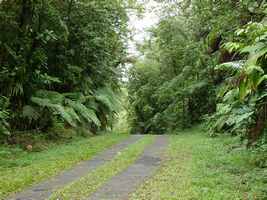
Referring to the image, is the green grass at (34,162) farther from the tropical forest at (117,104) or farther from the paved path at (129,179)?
the paved path at (129,179)

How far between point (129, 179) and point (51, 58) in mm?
7530

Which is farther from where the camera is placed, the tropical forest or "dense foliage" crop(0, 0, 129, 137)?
"dense foliage" crop(0, 0, 129, 137)

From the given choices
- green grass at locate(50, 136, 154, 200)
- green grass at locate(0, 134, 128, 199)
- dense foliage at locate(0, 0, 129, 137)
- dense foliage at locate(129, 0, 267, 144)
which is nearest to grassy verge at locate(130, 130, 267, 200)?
dense foliage at locate(129, 0, 267, 144)

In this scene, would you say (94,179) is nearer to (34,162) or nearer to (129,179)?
(129,179)

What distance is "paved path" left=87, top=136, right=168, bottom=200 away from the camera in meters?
5.17

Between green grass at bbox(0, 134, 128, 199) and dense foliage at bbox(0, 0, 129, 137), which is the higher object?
dense foliage at bbox(0, 0, 129, 137)

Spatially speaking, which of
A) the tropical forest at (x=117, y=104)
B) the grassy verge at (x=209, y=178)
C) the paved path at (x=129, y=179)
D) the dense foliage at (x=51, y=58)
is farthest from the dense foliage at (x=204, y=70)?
the dense foliage at (x=51, y=58)

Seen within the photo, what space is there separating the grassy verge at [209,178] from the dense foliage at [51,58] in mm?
3786

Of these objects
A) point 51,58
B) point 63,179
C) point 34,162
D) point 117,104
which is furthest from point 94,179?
point 117,104

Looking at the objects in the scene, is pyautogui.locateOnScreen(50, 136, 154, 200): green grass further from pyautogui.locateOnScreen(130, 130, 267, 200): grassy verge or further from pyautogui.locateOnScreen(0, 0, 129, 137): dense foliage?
pyautogui.locateOnScreen(0, 0, 129, 137): dense foliage

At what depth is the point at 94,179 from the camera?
6141 mm

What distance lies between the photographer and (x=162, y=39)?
19.7m

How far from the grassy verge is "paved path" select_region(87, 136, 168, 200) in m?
0.17

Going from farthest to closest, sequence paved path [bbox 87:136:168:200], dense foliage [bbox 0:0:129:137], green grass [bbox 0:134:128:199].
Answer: dense foliage [bbox 0:0:129:137]
green grass [bbox 0:134:128:199]
paved path [bbox 87:136:168:200]
